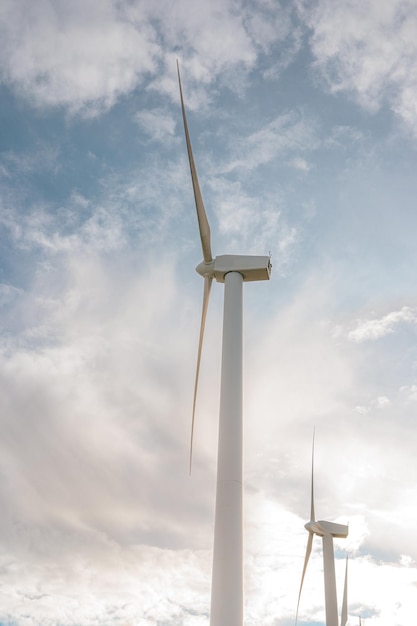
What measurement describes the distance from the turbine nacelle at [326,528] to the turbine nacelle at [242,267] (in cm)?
3432

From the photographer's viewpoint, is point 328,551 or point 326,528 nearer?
point 328,551

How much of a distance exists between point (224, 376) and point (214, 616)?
7.62 m

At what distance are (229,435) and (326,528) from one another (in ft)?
122

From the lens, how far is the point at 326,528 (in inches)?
2026

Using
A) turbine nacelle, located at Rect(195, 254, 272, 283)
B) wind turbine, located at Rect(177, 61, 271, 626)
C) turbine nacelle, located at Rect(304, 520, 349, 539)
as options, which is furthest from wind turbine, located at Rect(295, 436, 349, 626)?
turbine nacelle, located at Rect(195, 254, 272, 283)

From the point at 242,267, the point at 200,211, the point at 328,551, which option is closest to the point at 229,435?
Answer: the point at 242,267

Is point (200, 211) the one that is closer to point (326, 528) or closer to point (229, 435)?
point (229, 435)

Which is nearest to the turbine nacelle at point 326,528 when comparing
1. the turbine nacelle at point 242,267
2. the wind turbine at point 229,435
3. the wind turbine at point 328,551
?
the wind turbine at point 328,551

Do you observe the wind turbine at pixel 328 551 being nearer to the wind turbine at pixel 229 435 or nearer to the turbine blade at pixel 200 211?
the wind turbine at pixel 229 435

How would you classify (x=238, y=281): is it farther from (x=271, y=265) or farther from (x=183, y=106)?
(x=183, y=106)

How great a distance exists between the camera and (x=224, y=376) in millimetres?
20516

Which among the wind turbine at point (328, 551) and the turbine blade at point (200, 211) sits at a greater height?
the turbine blade at point (200, 211)

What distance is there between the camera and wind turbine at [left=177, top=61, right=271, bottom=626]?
55.7 ft

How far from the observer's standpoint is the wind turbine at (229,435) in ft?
55.7
